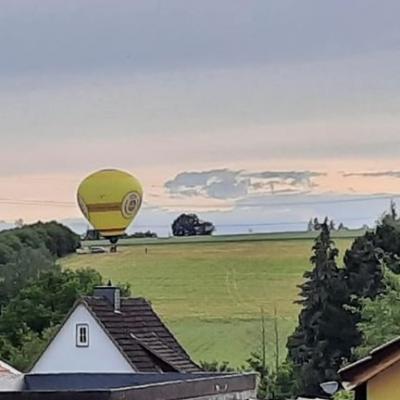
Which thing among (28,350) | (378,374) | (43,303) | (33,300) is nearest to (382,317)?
(28,350)

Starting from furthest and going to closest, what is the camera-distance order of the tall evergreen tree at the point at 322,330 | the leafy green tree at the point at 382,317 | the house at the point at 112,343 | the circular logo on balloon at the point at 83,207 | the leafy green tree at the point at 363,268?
the leafy green tree at the point at 363,268
the tall evergreen tree at the point at 322,330
the circular logo on balloon at the point at 83,207
the leafy green tree at the point at 382,317
the house at the point at 112,343

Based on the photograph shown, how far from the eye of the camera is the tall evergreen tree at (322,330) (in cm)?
4784

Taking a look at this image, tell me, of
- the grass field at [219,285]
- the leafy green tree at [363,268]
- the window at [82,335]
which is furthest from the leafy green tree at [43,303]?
the window at [82,335]

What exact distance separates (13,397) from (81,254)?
199ft

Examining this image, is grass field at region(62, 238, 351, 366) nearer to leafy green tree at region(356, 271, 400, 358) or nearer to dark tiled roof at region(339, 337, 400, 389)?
leafy green tree at region(356, 271, 400, 358)

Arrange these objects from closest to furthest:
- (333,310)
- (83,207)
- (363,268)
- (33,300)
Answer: (83,207), (333,310), (363,268), (33,300)

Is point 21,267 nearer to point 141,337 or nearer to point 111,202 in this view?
point 111,202

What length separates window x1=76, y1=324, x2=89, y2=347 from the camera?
35.0m

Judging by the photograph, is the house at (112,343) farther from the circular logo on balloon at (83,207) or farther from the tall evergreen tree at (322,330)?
the tall evergreen tree at (322,330)

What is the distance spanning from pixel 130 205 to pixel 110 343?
371 inches

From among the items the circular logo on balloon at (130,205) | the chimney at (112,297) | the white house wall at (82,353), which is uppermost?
the circular logo on balloon at (130,205)

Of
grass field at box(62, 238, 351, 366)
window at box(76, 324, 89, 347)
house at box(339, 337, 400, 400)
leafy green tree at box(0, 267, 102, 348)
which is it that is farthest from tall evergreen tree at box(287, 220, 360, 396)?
house at box(339, 337, 400, 400)

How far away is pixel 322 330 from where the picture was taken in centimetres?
4962

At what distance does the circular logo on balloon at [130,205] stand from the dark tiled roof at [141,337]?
6.15 meters
